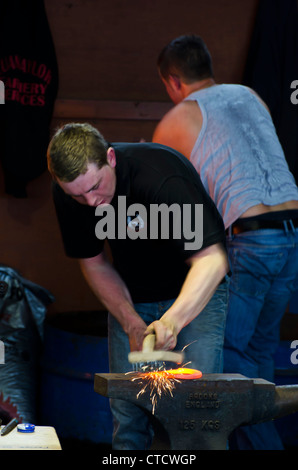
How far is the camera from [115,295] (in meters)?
2.46

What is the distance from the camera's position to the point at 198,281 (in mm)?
2211

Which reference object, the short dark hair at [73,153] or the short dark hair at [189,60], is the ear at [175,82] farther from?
the short dark hair at [73,153]

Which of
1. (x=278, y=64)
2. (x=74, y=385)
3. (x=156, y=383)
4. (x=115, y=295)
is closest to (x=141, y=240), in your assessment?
(x=115, y=295)

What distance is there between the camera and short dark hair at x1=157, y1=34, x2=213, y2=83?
300 cm

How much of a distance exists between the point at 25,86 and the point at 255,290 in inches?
74.1

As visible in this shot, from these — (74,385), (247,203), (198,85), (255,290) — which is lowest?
(74,385)

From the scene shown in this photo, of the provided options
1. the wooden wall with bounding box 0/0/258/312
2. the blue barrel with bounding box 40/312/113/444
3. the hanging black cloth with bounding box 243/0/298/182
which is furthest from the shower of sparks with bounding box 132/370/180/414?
the hanging black cloth with bounding box 243/0/298/182

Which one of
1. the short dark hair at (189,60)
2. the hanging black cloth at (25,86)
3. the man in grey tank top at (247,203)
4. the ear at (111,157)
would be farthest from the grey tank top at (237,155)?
the hanging black cloth at (25,86)

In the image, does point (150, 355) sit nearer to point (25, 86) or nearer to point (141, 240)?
point (141, 240)

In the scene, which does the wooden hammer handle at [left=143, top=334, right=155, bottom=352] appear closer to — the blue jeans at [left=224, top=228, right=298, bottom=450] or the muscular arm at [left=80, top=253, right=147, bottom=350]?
the muscular arm at [left=80, top=253, right=147, bottom=350]

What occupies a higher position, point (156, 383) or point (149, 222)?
point (149, 222)

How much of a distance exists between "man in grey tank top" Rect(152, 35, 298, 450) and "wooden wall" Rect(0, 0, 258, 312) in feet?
4.14

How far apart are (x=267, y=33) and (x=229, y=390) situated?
2920mm

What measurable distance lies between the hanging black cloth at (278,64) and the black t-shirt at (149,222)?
1.97 meters
